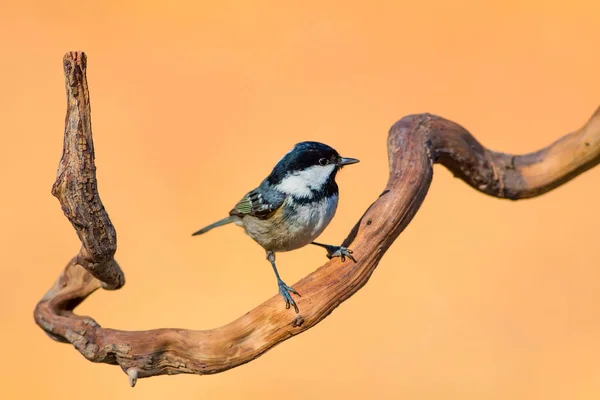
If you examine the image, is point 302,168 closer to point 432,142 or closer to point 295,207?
point 295,207

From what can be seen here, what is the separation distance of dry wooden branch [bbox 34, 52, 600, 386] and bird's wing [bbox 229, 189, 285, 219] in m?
0.57

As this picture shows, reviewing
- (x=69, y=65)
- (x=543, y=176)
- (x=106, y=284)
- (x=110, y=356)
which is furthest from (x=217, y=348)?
(x=543, y=176)

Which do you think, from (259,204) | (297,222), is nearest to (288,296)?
(297,222)

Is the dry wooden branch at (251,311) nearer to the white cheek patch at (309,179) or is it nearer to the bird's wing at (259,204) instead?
the white cheek patch at (309,179)

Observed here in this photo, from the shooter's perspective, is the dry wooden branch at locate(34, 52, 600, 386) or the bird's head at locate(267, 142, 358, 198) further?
the bird's head at locate(267, 142, 358, 198)

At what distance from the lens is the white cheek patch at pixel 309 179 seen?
3.19 meters

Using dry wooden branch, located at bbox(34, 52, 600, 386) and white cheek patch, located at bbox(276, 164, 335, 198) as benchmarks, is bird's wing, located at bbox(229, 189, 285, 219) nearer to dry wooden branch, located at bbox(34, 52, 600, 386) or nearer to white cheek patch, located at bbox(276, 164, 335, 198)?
white cheek patch, located at bbox(276, 164, 335, 198)

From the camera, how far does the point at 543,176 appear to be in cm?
343

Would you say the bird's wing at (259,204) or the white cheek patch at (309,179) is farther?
the bird's wing at (259,204)

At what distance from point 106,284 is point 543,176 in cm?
216

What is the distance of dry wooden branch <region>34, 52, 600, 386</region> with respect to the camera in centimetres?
235

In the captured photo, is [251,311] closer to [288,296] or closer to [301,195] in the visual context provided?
[288,296]

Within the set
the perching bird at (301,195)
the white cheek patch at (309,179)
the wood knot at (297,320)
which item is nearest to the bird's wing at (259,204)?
the perching bird at (301,195)

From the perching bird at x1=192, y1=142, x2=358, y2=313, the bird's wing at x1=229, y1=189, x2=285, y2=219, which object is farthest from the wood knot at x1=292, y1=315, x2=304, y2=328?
the bird's wing at x1=229, y1=189, x2=285, y2=219
